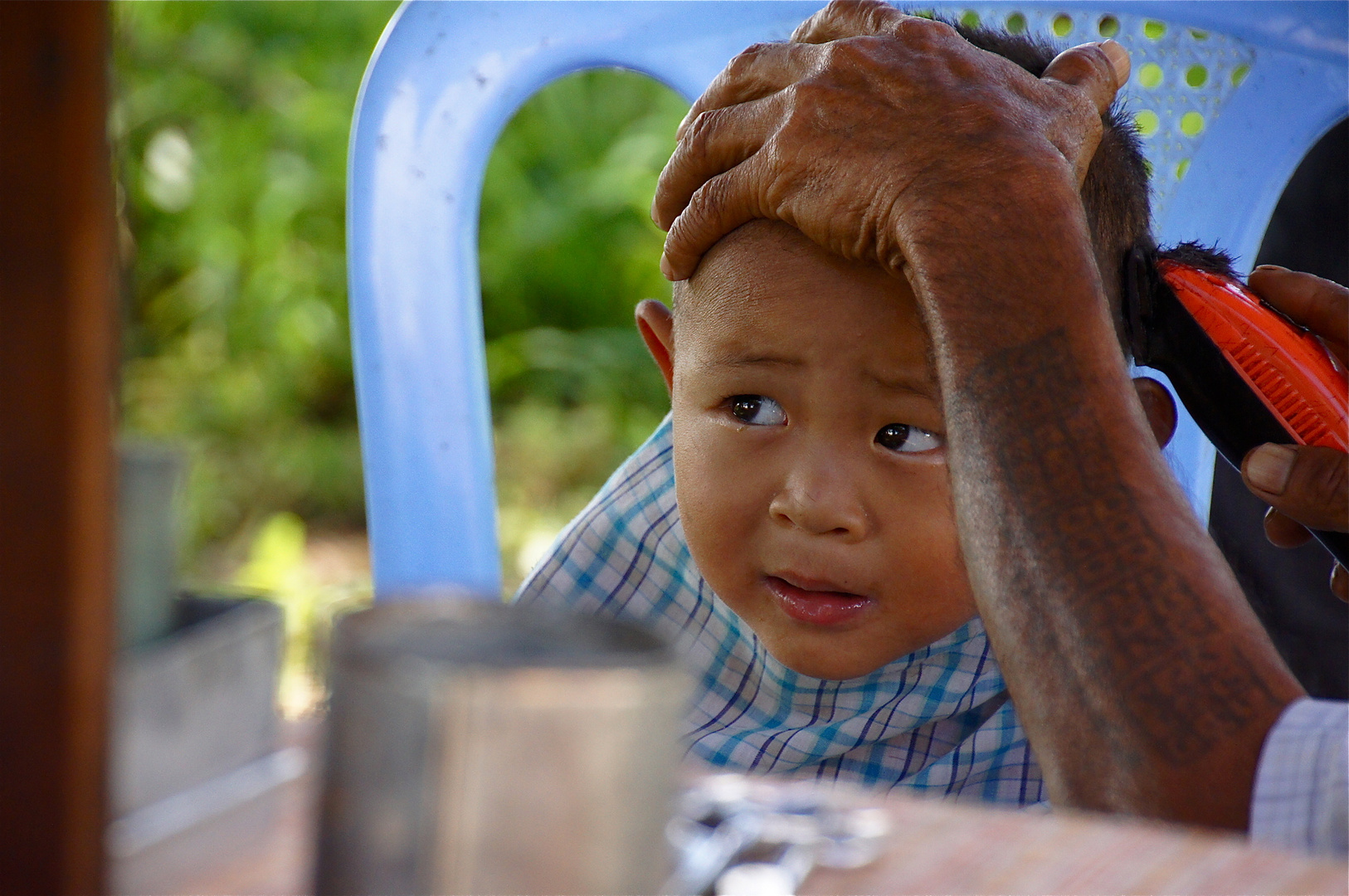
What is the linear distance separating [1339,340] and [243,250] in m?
3.10

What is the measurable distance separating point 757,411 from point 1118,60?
0.49m

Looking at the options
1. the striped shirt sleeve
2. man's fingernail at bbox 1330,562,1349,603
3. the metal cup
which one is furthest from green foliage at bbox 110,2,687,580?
the metal cup

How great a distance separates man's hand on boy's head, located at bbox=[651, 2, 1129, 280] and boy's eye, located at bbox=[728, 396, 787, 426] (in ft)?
0.51

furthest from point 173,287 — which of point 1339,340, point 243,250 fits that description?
point 1339,340

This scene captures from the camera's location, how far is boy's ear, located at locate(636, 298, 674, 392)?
1450mm

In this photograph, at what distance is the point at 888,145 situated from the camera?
44.3 inches

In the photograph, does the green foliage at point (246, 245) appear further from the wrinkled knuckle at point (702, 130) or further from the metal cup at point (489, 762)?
the metal cup at point (489, 762)

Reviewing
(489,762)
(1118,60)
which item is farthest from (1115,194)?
(489,762)

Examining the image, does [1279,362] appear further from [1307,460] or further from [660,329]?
[660,329]

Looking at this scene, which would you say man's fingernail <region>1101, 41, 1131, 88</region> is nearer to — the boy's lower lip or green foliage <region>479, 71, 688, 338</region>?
the boy's lower lip

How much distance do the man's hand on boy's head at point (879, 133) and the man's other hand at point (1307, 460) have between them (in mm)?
201

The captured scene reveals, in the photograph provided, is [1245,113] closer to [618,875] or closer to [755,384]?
[755,384]

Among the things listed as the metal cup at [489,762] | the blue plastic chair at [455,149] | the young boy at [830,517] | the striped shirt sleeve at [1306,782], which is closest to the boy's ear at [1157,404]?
the young boy at [830,517]

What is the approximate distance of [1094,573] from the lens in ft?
2.90
